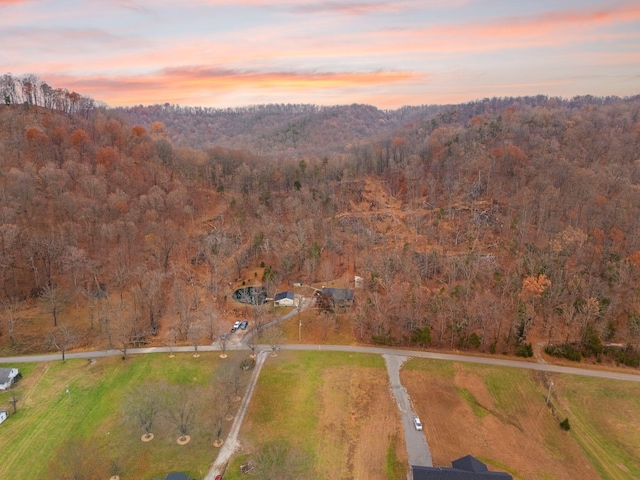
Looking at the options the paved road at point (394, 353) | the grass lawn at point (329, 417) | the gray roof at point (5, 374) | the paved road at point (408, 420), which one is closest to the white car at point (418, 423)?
the paved road at point (408, 420)

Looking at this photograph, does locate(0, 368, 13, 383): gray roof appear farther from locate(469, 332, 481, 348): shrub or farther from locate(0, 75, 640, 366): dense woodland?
locate(469, 332, 481, 348): shrub

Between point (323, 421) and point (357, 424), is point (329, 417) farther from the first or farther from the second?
point (357, 424)

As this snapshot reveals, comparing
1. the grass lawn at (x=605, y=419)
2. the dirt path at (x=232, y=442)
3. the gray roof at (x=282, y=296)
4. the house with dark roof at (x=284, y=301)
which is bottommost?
the grass lawn at (x=605, y=419)

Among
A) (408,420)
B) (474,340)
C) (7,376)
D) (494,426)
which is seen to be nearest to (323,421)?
(408,420)

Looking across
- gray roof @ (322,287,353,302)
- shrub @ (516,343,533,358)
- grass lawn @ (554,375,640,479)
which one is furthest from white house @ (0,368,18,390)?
shrub @ (516,343,533,358)

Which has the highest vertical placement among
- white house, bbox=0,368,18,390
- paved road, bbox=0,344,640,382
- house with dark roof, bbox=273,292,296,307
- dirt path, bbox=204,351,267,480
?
house with dark roof, bbox=273,292,296,307

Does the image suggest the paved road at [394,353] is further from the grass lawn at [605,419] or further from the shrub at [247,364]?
the shrub at [247,364]

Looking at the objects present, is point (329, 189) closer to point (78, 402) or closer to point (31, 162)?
point (31, 162)
